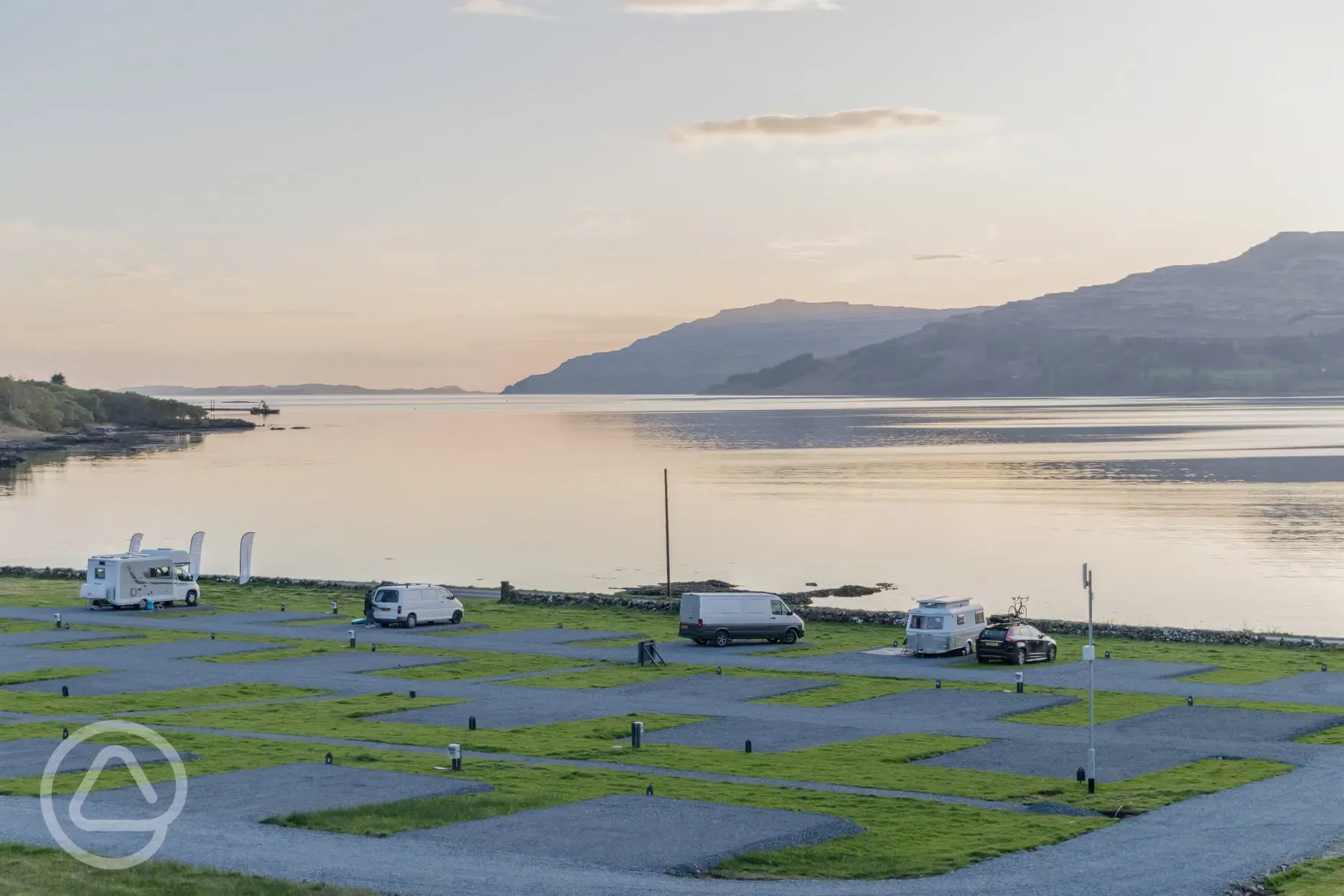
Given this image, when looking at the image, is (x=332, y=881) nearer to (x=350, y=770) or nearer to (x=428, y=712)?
(x=350, y=770)

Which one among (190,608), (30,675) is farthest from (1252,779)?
(190,608)

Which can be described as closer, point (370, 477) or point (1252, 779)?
point (1252, 779)

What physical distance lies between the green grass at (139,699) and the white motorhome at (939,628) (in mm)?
20844

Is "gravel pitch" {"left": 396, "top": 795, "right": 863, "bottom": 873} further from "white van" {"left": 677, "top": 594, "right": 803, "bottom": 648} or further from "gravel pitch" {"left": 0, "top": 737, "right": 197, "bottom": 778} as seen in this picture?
"white van" {"left": 677, "top": 594, "right": 803, "bottom": 648}

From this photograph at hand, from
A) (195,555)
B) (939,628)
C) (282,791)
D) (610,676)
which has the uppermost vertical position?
(195,555)

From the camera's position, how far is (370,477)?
185375 mm

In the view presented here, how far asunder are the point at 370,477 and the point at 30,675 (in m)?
139

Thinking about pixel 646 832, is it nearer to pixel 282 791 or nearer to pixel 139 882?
pixel 282 791

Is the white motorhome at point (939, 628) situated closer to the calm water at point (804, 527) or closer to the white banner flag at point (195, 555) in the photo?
the calm water at point (804, 527)

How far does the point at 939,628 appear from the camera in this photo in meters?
53.2

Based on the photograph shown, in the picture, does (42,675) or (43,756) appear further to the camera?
(42,675)

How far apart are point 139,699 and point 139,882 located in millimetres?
20452

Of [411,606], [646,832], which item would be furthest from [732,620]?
[646,832]

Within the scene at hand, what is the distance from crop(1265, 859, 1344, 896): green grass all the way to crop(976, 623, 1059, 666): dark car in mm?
25301
